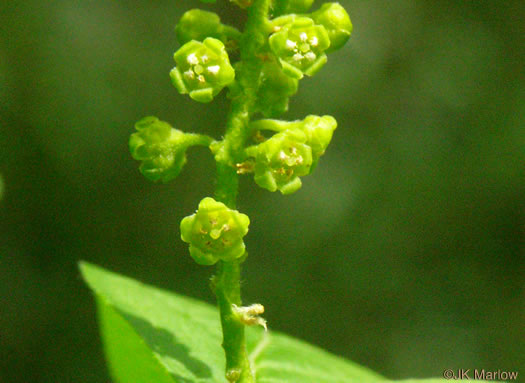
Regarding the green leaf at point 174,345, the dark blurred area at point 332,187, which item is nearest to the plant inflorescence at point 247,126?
the green leaf at point 174,345

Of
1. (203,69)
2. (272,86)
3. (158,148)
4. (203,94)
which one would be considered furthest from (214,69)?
(158,148)

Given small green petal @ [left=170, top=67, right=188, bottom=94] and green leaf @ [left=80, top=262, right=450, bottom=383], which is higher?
small green petal @ [left=170, top=67, right=188, bottom=94]

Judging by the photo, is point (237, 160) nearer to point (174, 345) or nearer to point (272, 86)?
point (272, 86)

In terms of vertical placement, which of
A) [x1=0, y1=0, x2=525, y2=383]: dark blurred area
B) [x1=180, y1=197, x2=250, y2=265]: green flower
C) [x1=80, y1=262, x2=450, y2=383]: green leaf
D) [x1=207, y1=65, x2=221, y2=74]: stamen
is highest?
[x1=207, y1=65, x2=221, y2=74]: stamen

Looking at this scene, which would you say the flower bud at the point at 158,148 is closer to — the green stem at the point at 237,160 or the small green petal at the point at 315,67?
the green stem at the point at 237,160

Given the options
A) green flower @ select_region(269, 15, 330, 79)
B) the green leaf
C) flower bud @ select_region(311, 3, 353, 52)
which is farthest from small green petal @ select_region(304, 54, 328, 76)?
the green leaf

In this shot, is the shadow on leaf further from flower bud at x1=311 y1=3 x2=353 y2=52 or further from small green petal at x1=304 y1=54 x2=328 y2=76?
flower bud at x1=311 y1=3 x2=353 y2=52

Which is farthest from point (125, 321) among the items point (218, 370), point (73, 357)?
point (73, 357)
